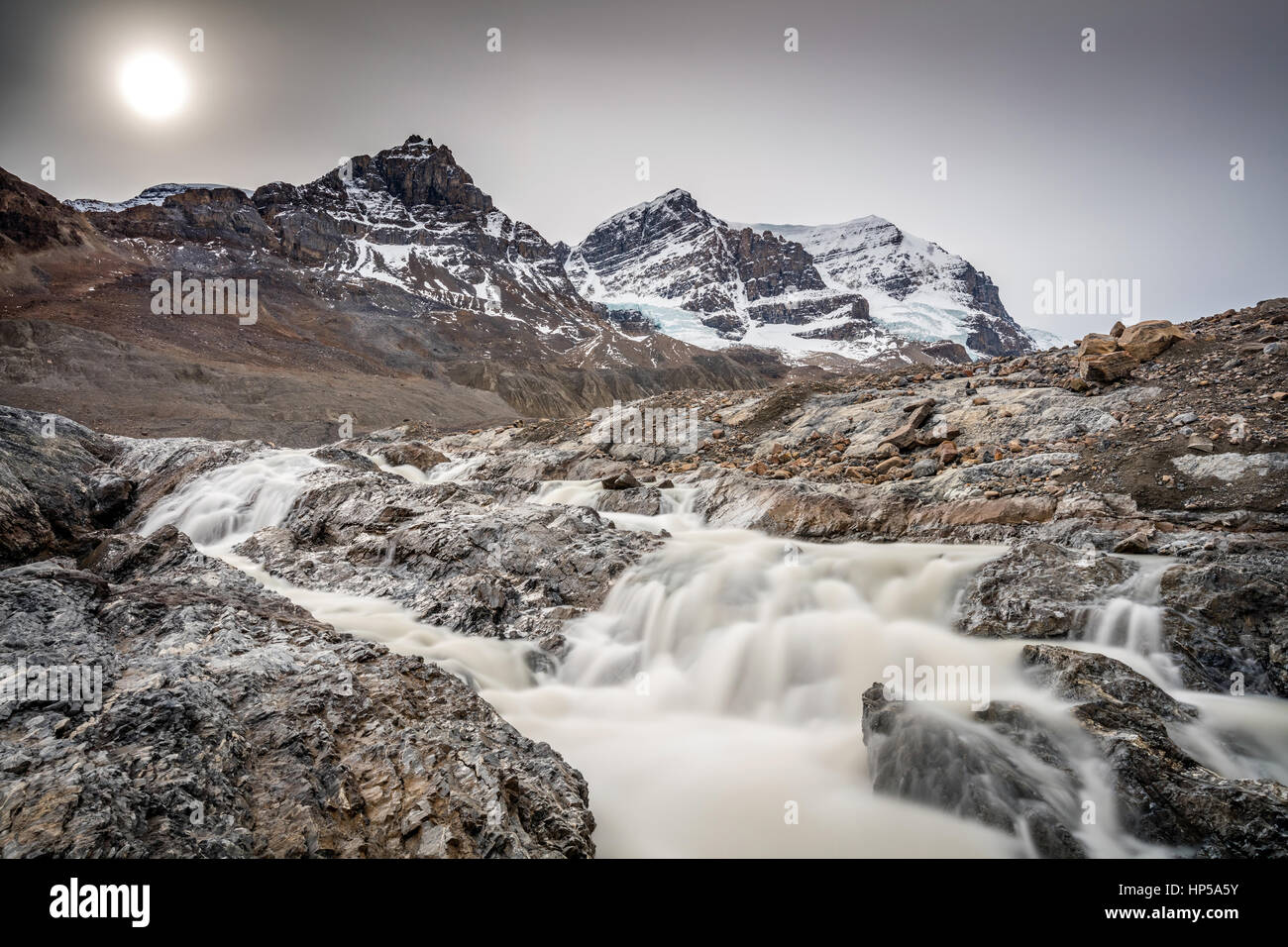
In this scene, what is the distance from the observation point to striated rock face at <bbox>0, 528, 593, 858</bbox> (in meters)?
2.41

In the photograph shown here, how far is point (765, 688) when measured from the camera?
6.70m

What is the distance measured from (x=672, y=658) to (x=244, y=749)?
511 centimetres

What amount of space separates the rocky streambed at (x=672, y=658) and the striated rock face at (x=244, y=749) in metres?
0.02

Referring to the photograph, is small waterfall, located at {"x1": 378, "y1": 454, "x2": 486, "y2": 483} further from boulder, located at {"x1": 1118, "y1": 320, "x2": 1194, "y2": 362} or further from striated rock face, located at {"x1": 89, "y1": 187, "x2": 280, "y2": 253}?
striated rock face, located at {"x1": 89, "y1": 187, "x2": 280, "y2": 253}

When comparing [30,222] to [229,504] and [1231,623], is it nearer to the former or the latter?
[229,504]

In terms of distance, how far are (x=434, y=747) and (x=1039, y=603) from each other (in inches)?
276

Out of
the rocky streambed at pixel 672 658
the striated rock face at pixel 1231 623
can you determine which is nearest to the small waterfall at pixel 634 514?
the rocky streambed at pixel 672 658

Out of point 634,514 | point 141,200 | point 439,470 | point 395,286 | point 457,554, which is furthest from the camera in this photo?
point 141,200

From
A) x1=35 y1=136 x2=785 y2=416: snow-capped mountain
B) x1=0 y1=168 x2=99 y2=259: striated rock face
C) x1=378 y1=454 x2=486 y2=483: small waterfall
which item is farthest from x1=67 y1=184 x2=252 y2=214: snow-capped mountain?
x1=378 y1=454 x2=486 y2=483: small waterfall

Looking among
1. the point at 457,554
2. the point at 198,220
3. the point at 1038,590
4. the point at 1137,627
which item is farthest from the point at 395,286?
the point at 1137,627

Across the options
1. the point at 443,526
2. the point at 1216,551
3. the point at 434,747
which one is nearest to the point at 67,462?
the point at 443,526

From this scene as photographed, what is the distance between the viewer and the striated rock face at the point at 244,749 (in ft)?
7.91

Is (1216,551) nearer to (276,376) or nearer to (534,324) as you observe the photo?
(276,376)

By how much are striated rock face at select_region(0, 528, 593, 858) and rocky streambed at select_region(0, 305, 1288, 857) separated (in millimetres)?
19
